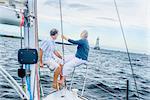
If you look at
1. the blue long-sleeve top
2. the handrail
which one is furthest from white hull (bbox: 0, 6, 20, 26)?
the blue long-sleeve top

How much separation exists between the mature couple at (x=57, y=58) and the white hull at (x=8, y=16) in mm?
1000

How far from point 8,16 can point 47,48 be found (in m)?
1.13

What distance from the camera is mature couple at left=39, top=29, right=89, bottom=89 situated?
4.93 m

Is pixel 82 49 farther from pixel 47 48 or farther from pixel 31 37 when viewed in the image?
pixel 31 37

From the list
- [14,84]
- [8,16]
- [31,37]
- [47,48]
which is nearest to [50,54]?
[47,48]

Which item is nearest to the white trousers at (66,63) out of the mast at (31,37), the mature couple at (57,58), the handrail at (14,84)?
the mature couple at (57,58)

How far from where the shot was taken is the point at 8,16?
12.6 feet

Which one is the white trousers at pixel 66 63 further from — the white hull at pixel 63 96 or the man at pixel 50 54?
the white hull at pixel 63 96

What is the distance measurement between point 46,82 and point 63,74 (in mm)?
4377

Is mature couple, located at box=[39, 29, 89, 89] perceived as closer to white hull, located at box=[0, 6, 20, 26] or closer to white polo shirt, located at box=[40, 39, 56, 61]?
white polo shirt, located at box=[40, 39, 56, 61]

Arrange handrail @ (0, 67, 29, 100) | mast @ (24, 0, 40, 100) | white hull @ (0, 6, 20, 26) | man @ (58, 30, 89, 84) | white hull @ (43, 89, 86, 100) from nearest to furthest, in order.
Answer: handrail @ (0, 67, 29, 100) → white hull @ (0, 6, 20, 26) → mast @ (24, 0, 40, 100) → white hull @ (43, 89, 86, 100) → man @ (58, 30, 89, 84)

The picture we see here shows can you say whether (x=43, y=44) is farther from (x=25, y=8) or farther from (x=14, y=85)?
(x=14, y=85)

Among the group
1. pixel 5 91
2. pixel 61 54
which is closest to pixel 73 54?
pixel 61 54

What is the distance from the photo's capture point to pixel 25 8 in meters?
3.93
